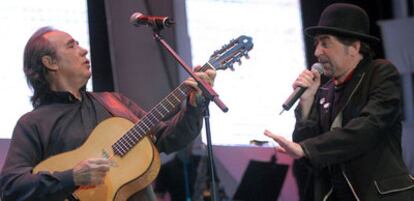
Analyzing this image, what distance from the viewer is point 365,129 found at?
2.79 meters

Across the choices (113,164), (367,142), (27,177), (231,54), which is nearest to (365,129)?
(367,142)

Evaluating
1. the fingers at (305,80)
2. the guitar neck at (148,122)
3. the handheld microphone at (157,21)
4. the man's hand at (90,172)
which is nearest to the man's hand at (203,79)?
the guitar neck at (148,122)

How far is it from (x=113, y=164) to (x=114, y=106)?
27 centimetres

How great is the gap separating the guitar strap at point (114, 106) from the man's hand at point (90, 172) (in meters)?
0.28

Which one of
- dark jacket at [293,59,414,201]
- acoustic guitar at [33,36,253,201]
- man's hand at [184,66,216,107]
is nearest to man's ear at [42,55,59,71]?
acoustic guitar at [33,36,253,201]

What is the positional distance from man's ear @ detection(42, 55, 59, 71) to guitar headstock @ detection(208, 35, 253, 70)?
0.67 m

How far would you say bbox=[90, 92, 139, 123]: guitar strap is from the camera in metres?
2.96

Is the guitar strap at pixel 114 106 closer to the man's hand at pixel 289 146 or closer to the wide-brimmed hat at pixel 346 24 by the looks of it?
the man's hand at pixel 289 146

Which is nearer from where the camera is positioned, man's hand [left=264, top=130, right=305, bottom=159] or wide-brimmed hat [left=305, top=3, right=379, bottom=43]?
man's hand [left=264, top=130, right=305, bottom=159]

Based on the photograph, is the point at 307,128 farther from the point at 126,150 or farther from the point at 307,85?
the point at 126,150

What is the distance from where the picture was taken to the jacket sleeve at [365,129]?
9.18 ft

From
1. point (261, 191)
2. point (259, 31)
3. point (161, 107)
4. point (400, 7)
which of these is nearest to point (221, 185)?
point (261, 191)

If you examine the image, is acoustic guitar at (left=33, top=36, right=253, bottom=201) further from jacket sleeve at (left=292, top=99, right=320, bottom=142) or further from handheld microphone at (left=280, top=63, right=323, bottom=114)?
jacket sleeve at (left=292, top=99, right=320, bottom=142)

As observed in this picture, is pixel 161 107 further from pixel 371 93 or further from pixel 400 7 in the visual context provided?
pixel 400 7
